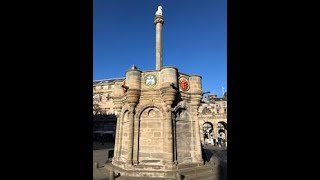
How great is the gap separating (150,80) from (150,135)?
301 centimetres

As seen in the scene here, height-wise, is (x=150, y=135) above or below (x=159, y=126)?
below

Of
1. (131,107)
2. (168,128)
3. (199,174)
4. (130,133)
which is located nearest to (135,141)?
(130,133)

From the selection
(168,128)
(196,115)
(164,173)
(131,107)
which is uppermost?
(131,107)

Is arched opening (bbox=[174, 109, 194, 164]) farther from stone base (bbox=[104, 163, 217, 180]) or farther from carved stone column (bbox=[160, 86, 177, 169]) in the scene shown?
carved stone column (bbox=[160, 86, 177, 169])

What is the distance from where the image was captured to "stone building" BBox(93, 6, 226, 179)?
11.3m

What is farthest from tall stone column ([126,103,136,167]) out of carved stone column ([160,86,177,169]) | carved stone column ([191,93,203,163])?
carved stone column ([191,93,203,163])

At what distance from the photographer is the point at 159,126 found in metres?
11.9

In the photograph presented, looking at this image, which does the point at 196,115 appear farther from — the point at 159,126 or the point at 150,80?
the point at 150,80

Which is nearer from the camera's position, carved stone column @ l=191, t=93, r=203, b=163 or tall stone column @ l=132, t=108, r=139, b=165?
tall stone column @ l=132, t=108, r=139, b=165

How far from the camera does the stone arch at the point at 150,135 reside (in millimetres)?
11586

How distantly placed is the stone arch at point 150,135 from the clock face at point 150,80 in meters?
1.33
